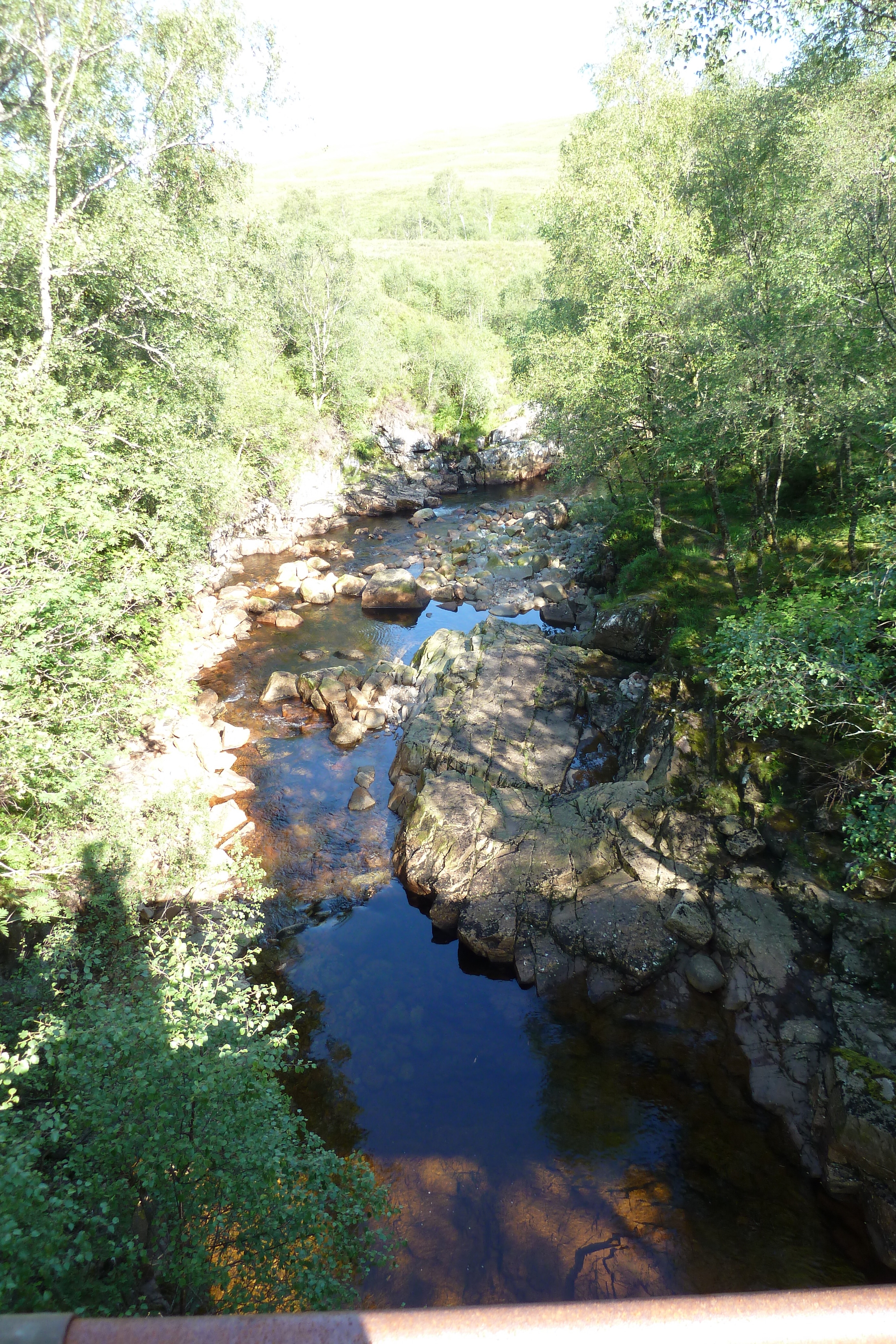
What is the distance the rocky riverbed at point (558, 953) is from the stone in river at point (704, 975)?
0.26ft

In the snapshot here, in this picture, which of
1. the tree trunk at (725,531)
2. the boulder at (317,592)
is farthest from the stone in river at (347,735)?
the tree trunk at (725,531)

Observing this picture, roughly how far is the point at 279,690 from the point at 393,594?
11248mm

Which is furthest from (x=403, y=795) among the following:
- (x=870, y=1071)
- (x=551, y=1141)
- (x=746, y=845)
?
(x=870, y=1071)

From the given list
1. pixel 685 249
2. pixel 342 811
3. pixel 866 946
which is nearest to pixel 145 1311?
pixel 866 946

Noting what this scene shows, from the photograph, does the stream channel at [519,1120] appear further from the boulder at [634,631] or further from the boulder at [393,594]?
the boulder at [393,594]

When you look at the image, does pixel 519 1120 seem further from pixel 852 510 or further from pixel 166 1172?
pixel 852 510

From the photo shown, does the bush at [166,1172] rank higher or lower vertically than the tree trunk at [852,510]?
lower

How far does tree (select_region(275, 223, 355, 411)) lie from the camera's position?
51.4 meters

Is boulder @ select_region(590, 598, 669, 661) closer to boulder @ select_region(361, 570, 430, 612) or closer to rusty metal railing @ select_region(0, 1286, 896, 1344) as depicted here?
boulder @ select_region(361, 570, 430, 612)

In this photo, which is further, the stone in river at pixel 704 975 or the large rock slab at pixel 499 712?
the large rock slab at pixel 499 712

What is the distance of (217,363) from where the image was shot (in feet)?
73.2

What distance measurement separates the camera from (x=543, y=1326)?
1925mm

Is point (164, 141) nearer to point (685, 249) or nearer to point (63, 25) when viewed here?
point (63, 25)

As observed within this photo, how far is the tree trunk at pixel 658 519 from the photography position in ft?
92.7
